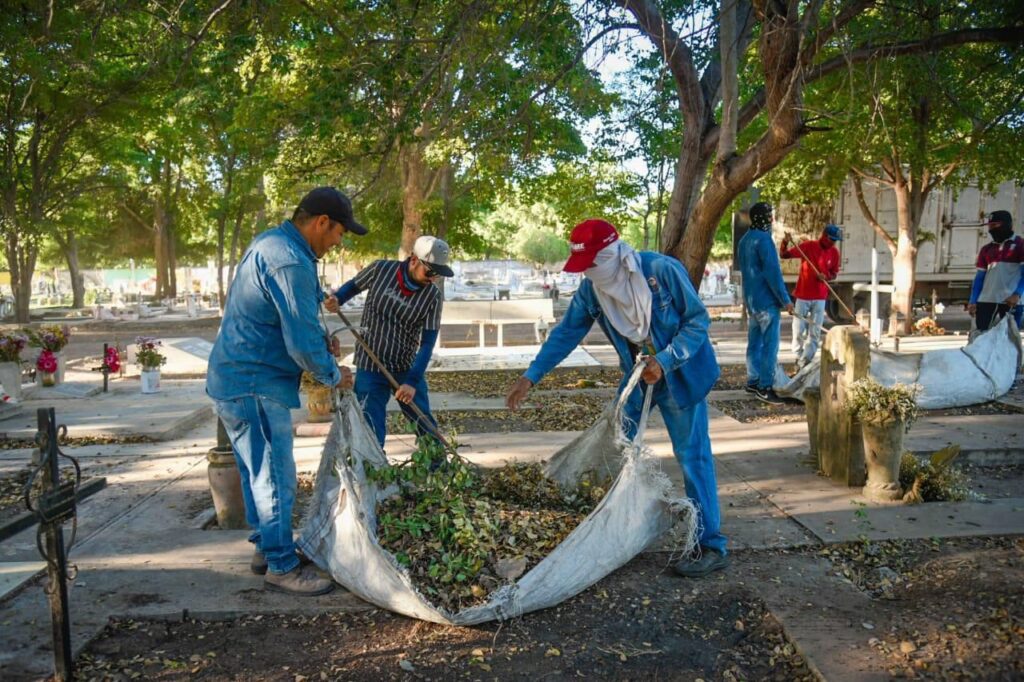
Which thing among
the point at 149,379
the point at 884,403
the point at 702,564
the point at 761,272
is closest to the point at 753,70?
the point at 761,272

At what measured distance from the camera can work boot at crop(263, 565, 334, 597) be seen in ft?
11.6

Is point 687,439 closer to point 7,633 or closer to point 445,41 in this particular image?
Result: point 7,633

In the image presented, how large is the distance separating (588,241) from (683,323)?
603 mm

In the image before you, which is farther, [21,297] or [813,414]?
[21,297]

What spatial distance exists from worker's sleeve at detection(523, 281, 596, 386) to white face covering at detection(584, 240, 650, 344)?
0.20m

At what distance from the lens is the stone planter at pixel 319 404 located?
7.33 m

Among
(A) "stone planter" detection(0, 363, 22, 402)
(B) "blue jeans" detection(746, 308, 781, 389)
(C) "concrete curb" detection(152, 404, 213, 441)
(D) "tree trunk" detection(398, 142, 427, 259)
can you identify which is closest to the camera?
(C) "concrete curb" detection(152, 404, 213, 441)

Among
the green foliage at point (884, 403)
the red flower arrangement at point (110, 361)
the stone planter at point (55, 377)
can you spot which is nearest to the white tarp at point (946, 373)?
the green foliage at point (884, 403)

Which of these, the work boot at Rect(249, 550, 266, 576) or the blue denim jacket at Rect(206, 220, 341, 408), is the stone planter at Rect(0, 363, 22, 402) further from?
the blue denim jacket at Rect(206, 220, 341, 408)

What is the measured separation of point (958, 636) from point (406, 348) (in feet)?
10.4

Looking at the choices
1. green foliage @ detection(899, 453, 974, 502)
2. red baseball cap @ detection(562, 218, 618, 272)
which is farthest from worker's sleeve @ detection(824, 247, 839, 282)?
red baseball cap @ detection(562, 218, 618, 272)

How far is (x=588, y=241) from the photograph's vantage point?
11.8 feet

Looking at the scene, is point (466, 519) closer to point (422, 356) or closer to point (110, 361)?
point (422, 356)

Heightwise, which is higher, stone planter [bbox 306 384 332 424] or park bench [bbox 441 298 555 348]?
park bench [bbox 441 298 555 348]
